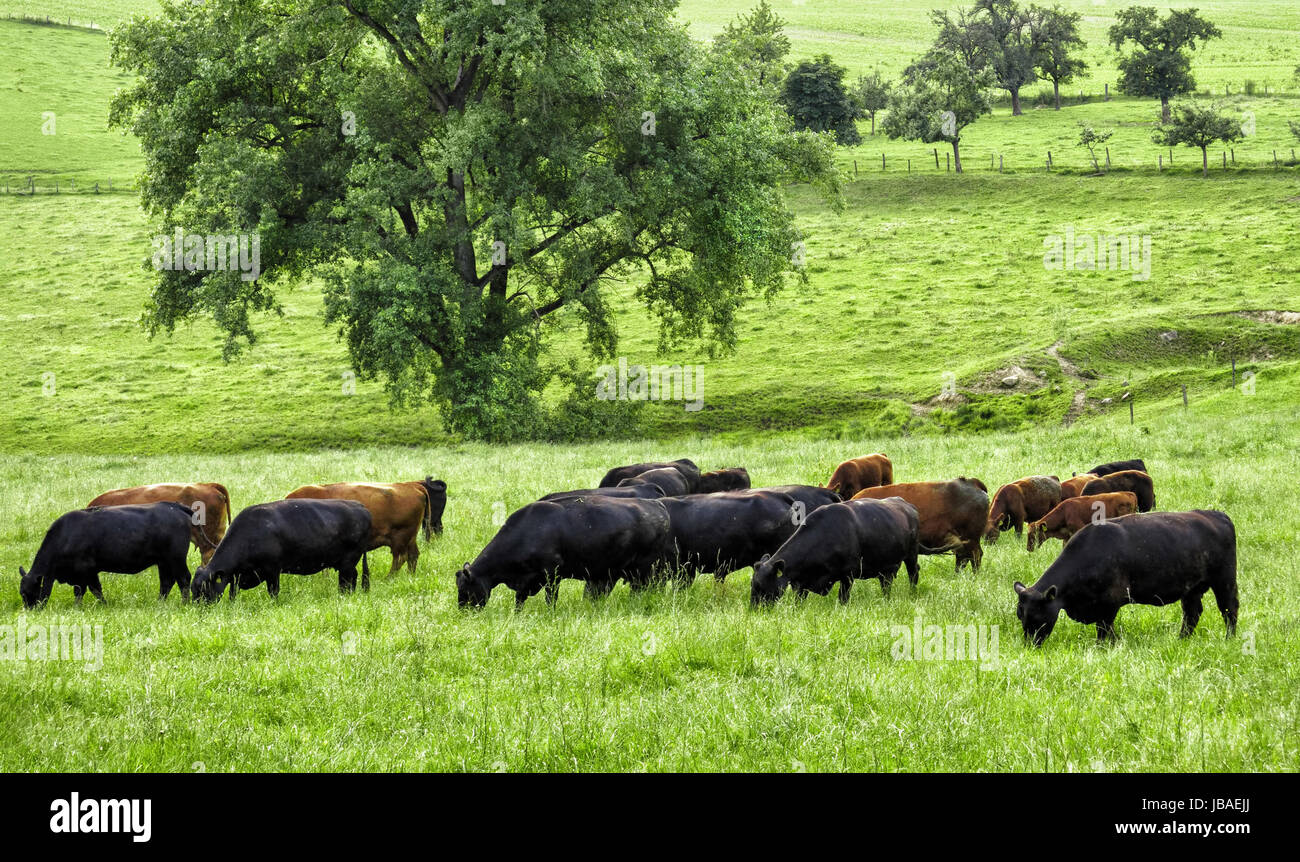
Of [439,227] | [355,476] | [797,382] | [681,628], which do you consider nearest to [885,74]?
[797,382]

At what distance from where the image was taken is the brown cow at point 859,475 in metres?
17.1

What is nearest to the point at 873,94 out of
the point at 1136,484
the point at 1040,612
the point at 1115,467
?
the point at 1115,467

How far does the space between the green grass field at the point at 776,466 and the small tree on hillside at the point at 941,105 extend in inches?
105

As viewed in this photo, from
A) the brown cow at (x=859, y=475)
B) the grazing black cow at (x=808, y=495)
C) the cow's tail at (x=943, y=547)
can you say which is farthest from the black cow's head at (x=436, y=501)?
the cow's tail at (x=943, y=547)

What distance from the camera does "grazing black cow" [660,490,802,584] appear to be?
40.1 ft

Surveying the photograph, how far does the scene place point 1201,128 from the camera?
6231cm

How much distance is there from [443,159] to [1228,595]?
23.1 m

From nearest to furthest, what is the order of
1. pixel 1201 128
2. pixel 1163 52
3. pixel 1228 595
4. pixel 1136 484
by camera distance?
pixel 1228 595, pixel 1136 484, pixel 1201 128, pixel 1163 52

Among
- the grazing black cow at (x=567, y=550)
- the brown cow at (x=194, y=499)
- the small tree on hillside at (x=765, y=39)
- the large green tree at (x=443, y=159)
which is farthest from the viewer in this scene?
the small tree on hillside at (x=765, y=39)

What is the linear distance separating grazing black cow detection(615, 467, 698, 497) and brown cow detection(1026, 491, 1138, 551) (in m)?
5.05

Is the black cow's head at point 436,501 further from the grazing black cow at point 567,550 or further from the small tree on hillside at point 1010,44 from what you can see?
the small tree on hillside at point 1010,44

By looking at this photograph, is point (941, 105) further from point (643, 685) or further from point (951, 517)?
point (643, 685)

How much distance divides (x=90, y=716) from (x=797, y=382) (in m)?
33.8

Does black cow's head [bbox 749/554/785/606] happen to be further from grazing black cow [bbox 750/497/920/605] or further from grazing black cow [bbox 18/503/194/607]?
grazing black cow [bbox 18/503/194/607]
